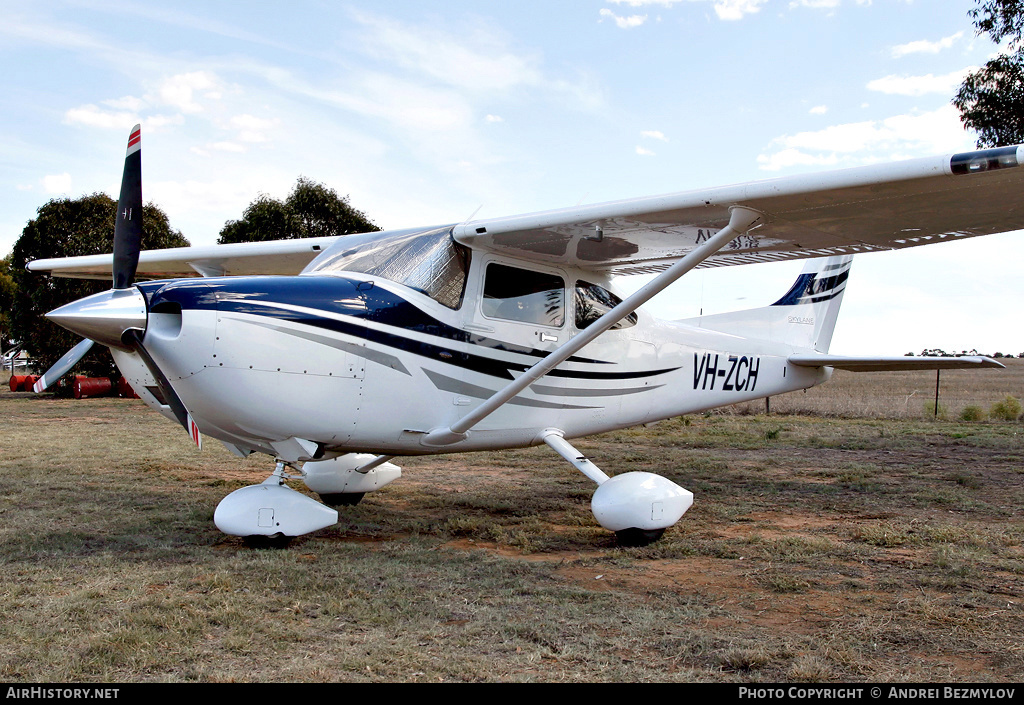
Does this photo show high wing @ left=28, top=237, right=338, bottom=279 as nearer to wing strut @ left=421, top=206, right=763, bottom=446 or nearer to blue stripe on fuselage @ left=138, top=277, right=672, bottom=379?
blue stripe on fuselage @ left=138, top=277, right=672, bottom=379

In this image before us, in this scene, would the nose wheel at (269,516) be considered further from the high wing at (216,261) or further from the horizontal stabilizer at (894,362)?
the horizontal stabilizer at (894,362)

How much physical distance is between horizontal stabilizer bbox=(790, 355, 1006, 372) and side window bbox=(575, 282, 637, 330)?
2989 mm

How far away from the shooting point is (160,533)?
5.61 meters

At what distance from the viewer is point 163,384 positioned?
463cm

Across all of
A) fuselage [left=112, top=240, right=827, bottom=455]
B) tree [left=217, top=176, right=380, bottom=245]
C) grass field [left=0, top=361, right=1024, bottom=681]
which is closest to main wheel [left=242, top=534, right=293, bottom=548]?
grass field [left=0, top=361, right=1024, bottom=681]

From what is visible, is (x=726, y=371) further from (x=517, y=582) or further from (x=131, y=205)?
(x=131, y=205)

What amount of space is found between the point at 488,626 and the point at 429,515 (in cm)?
314

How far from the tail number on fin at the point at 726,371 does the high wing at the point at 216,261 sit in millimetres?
3958

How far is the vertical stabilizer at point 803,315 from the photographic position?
865cm

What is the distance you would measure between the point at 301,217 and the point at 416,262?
62.3 ft

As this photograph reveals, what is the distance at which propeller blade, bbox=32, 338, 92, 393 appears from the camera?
507 cm

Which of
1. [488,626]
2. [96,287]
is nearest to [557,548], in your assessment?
[488,626]

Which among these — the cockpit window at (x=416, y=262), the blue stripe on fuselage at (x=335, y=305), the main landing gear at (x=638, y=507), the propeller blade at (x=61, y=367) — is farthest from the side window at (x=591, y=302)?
the propeller blade at (x=61, y=367)
